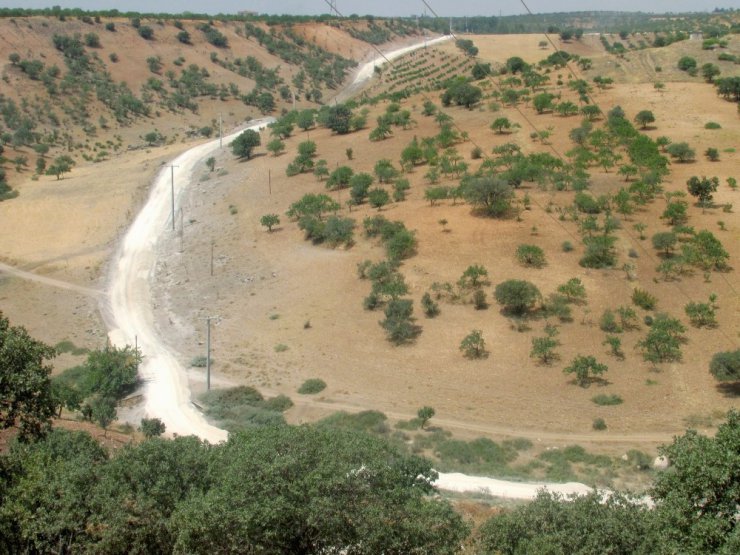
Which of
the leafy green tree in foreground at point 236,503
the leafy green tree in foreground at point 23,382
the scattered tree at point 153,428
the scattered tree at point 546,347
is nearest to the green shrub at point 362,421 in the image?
the scattered tree at point 153,428

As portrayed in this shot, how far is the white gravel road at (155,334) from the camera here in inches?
805

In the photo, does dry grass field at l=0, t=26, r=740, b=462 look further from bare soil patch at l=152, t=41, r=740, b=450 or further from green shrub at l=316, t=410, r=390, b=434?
green shrub at l=316, t=410, r=390, b=434

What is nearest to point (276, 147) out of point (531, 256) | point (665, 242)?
point (531, 256)

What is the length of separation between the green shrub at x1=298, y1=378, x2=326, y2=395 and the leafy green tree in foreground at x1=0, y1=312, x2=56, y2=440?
15.1m

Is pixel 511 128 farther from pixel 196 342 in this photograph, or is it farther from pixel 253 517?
pixel 253 517

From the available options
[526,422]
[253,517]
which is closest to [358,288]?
[526,422]

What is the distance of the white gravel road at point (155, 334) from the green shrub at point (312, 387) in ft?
13.8

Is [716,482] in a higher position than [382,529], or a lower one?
higher

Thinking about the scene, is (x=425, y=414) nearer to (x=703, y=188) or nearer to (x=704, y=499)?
(x=704, y=499)

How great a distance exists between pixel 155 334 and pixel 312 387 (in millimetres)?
10361

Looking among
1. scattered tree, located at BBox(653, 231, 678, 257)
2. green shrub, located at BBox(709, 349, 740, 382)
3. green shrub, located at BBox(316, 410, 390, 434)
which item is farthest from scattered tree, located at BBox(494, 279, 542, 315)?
green shrub, located at BBox(316, 410, 390, 434)

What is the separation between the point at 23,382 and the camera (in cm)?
1357

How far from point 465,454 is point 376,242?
19853mm

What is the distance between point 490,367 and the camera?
29.3m
